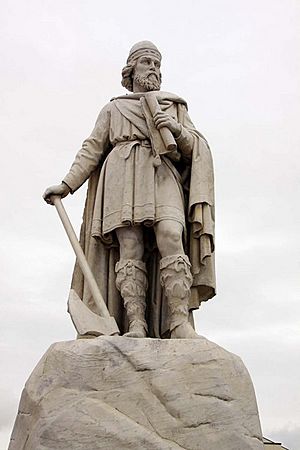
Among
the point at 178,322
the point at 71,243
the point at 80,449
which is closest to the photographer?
the point at 80,449

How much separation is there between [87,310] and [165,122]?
6.20 feet

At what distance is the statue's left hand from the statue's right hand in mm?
1112

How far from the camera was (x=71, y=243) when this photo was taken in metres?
6.72

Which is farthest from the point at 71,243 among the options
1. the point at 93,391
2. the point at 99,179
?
the point at 93,391

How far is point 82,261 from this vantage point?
654cm

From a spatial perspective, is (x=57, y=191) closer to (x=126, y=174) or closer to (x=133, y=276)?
(x=126, y=174)

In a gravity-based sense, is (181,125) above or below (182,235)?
above

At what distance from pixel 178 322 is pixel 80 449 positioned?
A: 5.08 feet

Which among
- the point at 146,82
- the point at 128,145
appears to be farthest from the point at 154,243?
the point at 146,82

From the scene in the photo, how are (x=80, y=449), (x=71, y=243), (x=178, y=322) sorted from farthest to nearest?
1. (x=71, y=243)
2. (x=178, y=322)
3. (x=80, y=449)

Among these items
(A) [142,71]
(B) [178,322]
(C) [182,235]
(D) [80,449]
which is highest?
(A) [142,71]

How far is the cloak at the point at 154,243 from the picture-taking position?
22.0 ft

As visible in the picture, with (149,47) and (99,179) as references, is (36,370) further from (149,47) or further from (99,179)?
(149,47)

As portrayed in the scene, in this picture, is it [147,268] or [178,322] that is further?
[147,268]
